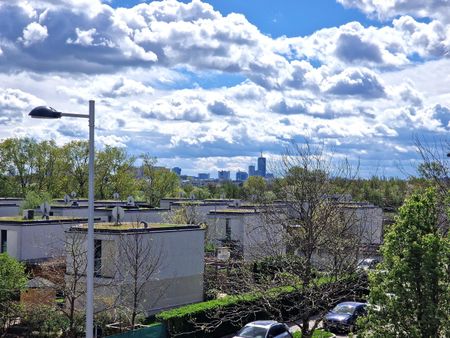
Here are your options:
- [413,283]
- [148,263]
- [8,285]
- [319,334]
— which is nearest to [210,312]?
[148,263]

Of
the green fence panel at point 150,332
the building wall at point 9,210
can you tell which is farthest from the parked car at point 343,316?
the building wall at point 9,210

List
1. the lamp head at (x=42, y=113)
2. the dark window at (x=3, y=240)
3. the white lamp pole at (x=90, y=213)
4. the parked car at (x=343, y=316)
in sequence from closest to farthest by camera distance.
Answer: the lamp head at (x=42, y=113) < the white lamp pole at (x=90, y=213) < the parked car at (x=343, y=316) < the dark window at (x=3, y=240)

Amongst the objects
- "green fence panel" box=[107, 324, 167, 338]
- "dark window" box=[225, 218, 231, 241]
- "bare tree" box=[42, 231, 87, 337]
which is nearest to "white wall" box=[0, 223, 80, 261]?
"bare tree" box=[42, 231, 87, 337]

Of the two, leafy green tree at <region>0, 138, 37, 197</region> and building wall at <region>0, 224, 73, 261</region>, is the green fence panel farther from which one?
leafy green tree at <region>0, 138, 37, 197</region>

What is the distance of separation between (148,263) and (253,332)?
6.47 m

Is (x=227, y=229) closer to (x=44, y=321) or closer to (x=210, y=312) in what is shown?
(x=210, y=312)

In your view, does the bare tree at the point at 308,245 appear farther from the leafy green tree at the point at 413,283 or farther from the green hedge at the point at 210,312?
the leafy green tree at the point at 413,283

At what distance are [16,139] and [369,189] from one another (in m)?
46.4

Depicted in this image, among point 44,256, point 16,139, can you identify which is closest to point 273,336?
point 44,256

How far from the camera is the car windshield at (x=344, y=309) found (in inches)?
1126

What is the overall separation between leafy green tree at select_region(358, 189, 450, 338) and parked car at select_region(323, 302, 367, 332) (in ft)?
43.0

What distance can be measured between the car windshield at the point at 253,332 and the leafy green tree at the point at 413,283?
10042mm

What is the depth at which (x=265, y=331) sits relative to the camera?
23.2 meters

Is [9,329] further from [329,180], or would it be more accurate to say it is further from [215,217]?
[215,217]
